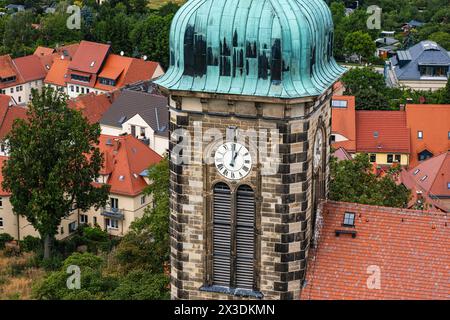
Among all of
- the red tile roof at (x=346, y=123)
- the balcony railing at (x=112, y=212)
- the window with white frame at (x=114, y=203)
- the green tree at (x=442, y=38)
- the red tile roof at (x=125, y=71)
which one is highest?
the green tree at (x=442, y=38)

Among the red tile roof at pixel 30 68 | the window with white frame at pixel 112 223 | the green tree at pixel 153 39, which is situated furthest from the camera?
the green tree at pixel 153 39

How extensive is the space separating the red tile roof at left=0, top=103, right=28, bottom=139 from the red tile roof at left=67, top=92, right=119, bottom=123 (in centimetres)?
507

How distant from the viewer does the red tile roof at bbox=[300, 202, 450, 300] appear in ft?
89.6

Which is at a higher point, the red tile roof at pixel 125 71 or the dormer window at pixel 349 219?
the red tile roof at pixel 125 71

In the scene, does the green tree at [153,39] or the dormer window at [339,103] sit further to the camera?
the green tree at [153,39]

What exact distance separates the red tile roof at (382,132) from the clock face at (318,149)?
57.2 metres

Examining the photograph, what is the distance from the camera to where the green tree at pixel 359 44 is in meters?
135

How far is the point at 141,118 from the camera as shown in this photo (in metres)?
87.2

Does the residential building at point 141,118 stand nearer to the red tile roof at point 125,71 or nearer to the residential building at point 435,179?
the red tile roof at point 125,71

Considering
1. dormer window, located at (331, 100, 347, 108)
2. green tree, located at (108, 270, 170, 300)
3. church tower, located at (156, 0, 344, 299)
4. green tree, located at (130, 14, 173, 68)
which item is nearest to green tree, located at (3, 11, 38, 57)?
green tree, located at (130, 14, 173, 68)

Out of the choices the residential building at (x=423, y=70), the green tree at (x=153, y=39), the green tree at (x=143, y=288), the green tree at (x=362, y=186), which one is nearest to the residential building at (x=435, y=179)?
the green tree at (x=362, y=186)

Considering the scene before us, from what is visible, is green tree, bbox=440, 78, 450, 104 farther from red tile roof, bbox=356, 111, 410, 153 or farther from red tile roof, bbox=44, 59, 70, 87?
red tile roof, bbox=44, 59, 70, 87

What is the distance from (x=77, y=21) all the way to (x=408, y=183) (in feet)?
265

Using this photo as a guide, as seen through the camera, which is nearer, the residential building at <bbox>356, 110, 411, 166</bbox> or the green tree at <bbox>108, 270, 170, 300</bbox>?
the green tree at <bbox>108, 270, 170, 300</bbox>
